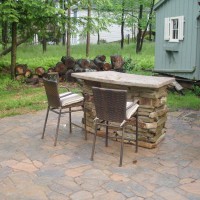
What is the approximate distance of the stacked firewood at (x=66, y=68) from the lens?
1053 centimetres

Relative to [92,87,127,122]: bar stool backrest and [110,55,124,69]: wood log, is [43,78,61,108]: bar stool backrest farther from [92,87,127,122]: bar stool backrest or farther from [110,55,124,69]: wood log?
[110,55,124,69]: wood log

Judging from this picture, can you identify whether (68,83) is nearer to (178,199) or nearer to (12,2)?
(12,2)

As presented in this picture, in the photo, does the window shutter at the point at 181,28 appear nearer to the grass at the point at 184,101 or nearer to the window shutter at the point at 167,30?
the window shutter at the point at 167,30

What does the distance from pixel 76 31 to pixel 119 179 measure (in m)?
8.16

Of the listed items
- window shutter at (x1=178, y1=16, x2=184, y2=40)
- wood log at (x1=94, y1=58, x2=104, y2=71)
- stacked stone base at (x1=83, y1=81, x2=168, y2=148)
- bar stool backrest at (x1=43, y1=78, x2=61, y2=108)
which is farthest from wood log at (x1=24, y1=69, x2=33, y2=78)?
stacked stone base at (x1=83, y1=81, x2=168, y2=148)

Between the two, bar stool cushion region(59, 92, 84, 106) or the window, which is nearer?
bar stool cushion region(59, 92, 84, 106)

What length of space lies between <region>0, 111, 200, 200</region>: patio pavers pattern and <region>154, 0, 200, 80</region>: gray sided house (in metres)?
4.19

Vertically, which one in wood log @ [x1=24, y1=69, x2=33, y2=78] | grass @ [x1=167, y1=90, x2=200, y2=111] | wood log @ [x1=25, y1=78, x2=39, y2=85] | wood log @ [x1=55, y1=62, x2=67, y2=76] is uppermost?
wood log @ [x1=55, y1=62, x2=67, y2=76]

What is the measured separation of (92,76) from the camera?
16.8 ft

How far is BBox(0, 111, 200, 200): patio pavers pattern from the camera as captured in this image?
11.1 ft

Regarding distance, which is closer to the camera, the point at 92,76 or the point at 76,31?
the point at 92,76

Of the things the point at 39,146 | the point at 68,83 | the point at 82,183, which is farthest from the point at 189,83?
the point at 82,183

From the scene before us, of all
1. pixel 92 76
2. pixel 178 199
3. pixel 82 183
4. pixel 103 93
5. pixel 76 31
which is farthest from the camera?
pixel 76 31

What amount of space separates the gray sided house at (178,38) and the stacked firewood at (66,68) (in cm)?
155
